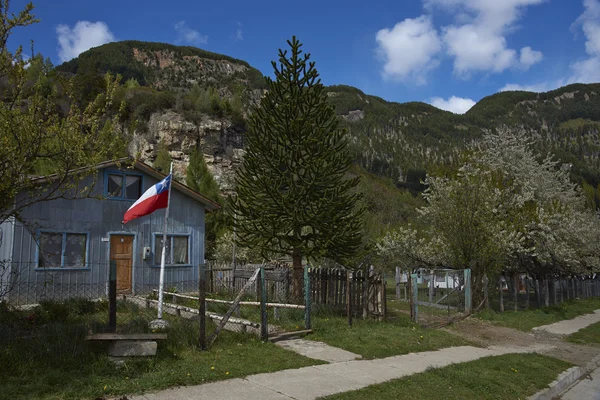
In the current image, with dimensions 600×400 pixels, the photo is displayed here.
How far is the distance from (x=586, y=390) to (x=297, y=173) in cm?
1109

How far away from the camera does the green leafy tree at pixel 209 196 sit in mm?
36531

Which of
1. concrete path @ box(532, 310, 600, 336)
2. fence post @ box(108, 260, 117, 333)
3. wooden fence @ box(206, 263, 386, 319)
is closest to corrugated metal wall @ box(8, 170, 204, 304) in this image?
wooden fence @ box(206, 263, 386, 319)

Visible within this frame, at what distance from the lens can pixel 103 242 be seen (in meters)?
18.2

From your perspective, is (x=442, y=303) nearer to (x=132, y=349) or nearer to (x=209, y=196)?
(x=132, y=349)

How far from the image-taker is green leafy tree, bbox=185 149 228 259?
1438 inches

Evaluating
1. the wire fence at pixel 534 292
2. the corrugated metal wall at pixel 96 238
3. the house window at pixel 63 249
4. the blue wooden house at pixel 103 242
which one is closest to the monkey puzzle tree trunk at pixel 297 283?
the blue wooden house at pixel 103 242

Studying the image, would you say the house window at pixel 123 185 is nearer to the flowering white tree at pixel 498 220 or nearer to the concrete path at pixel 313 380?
the concrete path at pixel 313 380

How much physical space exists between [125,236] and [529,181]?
20.7 meters

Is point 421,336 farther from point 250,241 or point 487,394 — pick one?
point 250,241

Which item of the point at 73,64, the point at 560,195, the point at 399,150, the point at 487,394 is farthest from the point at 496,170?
the point at 399,150

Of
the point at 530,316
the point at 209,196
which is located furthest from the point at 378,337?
the point at 209,196

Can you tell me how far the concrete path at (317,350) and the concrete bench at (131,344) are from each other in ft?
10.7

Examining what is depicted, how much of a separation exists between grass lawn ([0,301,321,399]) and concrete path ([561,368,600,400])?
5.23 meters

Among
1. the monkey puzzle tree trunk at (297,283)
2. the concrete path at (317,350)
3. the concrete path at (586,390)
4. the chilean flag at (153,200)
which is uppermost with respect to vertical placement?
the chilean flag at (153,200)
